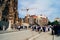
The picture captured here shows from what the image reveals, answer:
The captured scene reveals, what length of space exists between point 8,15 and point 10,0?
860 centimetres

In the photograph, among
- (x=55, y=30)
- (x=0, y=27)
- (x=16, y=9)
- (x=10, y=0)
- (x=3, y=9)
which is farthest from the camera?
(x=16, y=9)

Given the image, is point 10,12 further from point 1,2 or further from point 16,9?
point 16,9

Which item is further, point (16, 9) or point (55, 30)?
point (16, 9)

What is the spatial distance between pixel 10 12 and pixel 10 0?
22.0 ft

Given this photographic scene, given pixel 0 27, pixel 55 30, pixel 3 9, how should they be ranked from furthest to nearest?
pixel 3 9 < pixel 0 27 < pixel 55 30

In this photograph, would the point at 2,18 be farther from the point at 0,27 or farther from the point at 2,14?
the point at 0,27

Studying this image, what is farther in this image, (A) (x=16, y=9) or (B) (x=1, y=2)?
(A) (x=16, y=9)

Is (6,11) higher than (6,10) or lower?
lower

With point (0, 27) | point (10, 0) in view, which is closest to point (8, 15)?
point (10, 0)

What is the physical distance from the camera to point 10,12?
10138 cm

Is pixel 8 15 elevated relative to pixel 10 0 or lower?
lower

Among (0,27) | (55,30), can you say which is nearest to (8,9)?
(0,27)

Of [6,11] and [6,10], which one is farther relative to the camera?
[6,10]

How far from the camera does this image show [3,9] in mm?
96375
